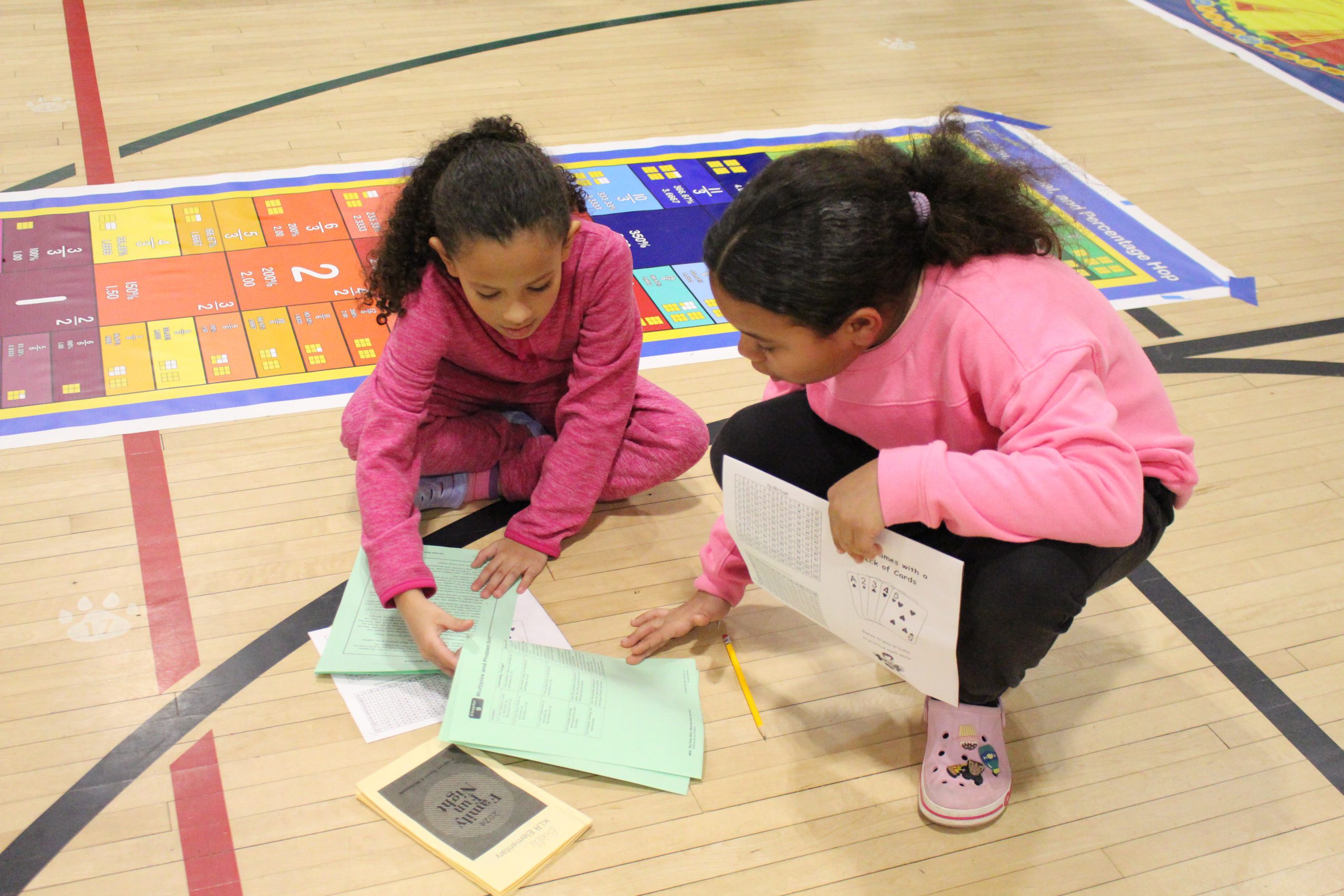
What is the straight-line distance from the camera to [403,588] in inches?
55.2

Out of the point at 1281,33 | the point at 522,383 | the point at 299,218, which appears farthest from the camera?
the point at 1281,33

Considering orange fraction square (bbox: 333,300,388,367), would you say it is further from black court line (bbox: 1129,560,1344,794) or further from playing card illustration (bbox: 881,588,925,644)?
black court line (bbox: 1129,560,1344,794)

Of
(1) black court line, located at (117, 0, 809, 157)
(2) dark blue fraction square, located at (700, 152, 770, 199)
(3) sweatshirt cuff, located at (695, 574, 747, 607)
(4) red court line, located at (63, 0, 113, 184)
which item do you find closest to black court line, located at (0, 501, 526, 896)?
(3) sweatshirt cuff, located at (695, 574, 747, 607)

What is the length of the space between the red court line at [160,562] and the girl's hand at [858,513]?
0.87 metres

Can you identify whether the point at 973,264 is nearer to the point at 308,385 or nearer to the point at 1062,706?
the point at 1062,706

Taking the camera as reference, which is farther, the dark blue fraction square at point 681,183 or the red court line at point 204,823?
the dark blue fraction square at point 681,183

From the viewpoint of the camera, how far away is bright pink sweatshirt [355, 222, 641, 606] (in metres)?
1.48

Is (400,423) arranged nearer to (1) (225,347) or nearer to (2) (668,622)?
(2) (668,622)

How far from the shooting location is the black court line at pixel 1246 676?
142 cm

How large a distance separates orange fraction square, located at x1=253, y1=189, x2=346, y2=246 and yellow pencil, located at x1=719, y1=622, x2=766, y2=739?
1.32m

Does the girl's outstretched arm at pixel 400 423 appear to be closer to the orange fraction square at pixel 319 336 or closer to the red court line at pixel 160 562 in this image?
the red court line at pixel 160 562

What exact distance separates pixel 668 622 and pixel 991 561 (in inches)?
19.2

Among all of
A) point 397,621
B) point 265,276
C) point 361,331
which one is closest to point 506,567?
point 397,621

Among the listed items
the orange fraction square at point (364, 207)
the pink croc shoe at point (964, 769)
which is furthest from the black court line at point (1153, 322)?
the orange fraction square at point (364, 207)
